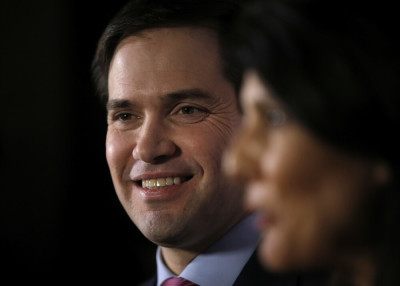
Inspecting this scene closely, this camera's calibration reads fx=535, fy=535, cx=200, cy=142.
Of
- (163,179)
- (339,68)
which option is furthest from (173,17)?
A: (339,68)

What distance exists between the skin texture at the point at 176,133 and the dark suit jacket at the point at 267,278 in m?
0.13

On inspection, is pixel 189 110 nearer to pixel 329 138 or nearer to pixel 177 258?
pixel 177 258

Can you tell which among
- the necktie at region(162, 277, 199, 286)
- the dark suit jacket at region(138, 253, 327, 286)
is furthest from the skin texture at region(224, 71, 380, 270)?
the necktie at region(162, 277, 199, 286)

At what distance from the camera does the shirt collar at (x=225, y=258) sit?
→ 1.40m

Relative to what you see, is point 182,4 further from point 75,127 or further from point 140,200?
point 75,127

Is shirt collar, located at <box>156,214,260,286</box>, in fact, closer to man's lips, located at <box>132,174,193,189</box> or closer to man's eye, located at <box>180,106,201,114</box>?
man's lips, located at <box>132,174,193,189</box>

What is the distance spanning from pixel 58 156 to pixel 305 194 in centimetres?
282

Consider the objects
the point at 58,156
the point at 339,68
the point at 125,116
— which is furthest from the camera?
the point at 58,156

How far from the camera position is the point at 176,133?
137 cm

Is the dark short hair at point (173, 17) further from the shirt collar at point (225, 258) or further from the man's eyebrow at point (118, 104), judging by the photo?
the shirt collar at point (225, 258)

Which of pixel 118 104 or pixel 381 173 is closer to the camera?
pixel 381 173

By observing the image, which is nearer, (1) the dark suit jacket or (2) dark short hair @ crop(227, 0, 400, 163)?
(2) dark short hair @ crop(227, 0, 400, 163)

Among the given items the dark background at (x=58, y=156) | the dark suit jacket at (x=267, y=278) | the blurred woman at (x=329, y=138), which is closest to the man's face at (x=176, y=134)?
the dark suit jacket at (x=267, y=278)

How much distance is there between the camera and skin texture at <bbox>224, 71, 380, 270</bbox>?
712 millimetres
